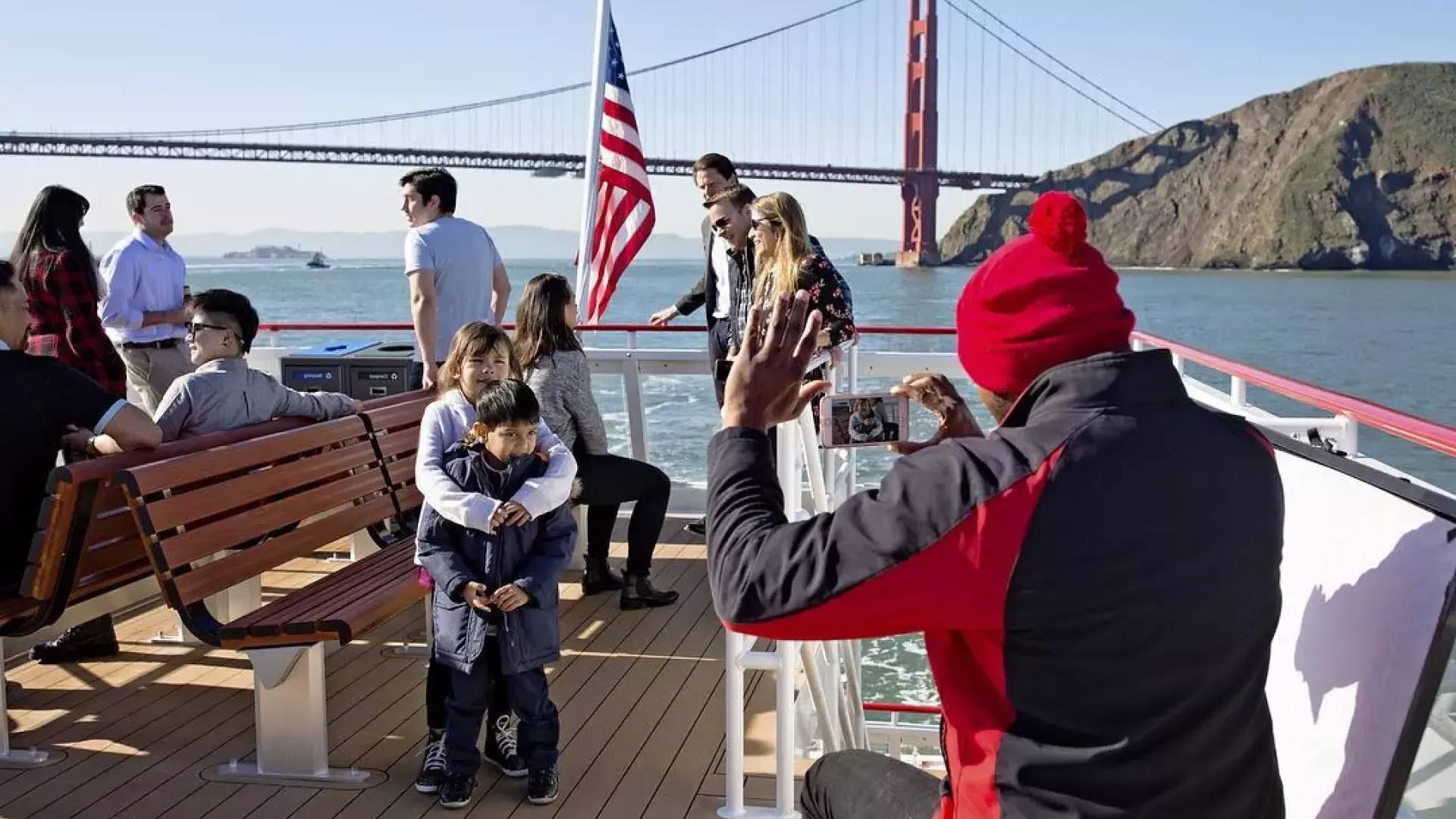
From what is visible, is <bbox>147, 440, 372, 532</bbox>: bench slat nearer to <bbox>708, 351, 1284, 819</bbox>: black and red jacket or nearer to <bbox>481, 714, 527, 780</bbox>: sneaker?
<bbox>481, 714, 527, 780</bbox>: sneaker

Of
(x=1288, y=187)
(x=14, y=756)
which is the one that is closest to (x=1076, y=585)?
(x=14, y=756)

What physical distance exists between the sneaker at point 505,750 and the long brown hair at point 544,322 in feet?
4.45

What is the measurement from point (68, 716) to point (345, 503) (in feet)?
2.68

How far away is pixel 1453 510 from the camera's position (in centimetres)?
135

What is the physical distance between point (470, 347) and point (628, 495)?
119 centimetres

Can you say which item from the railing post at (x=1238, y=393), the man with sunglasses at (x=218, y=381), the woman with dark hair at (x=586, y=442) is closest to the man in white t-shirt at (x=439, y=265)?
the woman with dark hair at (x=586, y=442)

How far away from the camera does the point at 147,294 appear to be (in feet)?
14.4

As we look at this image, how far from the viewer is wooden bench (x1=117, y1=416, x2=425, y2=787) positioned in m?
2.68

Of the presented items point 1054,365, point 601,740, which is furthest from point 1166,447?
point 601,740

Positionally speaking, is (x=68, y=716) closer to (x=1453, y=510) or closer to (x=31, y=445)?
(x=31, y=445)

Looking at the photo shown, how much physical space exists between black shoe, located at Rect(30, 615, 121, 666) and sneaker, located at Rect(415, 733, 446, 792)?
131 centimetres

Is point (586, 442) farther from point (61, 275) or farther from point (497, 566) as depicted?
point (61, 275)

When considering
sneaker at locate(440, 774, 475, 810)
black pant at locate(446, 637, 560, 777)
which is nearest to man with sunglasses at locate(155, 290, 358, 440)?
black pant at locate(446, 637, 560, 777)

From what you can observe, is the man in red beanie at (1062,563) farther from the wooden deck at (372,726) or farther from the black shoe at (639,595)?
the black shoe at (639,595)
